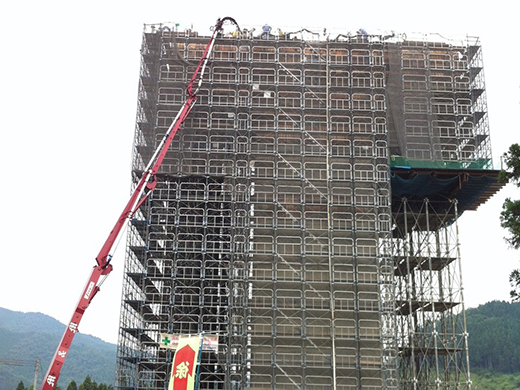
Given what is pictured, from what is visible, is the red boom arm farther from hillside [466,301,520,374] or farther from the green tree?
hillside [466,301,520,374]

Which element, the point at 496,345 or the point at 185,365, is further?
the point at 496,345

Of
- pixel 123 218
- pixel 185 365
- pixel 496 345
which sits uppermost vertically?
pixel 496 345

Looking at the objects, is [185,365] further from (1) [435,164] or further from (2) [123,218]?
(1) [435,164]

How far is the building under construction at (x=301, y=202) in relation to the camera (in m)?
40.1

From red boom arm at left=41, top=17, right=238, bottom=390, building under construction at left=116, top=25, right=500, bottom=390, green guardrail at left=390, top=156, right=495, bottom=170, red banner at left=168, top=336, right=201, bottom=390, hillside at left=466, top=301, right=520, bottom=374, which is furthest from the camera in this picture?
hillside at left=466, top=301, right=520, bottom=374

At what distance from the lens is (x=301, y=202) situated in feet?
140

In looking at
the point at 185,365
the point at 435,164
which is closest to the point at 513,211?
the point at 185,365

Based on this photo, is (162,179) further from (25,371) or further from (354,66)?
(25,371)

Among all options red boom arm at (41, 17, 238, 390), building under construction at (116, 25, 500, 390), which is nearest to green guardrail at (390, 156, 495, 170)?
building under construction at (116, 25, 500, 390)

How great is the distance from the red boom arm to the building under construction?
122cm

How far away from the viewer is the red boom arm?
1316 inches

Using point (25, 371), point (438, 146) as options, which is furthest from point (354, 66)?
point (25, 371)

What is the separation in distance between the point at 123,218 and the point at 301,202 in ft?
38.1

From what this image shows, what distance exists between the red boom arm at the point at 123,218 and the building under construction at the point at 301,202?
1.22 m
